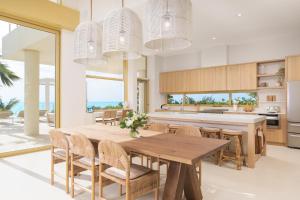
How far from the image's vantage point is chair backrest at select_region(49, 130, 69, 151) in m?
2.80

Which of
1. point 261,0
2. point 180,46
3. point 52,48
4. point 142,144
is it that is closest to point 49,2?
point 52,48

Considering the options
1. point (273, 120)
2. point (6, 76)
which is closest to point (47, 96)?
point (6, 76)

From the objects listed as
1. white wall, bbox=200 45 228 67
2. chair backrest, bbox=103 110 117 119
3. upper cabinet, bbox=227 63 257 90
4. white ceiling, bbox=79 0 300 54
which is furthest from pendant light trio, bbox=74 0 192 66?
white wall, bbox=200 45 228 67

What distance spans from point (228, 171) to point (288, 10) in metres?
3.82

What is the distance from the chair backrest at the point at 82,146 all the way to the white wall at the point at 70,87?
3.00 meters

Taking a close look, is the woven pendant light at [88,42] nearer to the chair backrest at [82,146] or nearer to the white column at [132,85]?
the chair backrest at [82,146]

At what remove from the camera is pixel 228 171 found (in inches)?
145

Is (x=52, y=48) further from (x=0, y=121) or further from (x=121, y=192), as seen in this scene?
(x=121, y=192)

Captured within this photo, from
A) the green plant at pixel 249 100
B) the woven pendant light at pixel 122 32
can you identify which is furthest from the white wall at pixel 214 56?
the woven pendant light at pixel 122 32

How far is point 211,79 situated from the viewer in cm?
726

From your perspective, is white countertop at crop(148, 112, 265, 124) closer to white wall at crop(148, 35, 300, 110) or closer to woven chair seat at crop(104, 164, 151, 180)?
woven chair seat at crop(104, 164, 151, 180)

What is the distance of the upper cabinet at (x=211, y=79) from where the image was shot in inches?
255

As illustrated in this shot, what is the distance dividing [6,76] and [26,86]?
1.52 ft

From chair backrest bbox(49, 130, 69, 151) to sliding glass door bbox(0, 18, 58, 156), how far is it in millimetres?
2406
